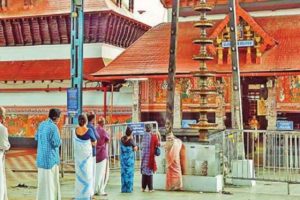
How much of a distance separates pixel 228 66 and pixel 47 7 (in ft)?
32.9

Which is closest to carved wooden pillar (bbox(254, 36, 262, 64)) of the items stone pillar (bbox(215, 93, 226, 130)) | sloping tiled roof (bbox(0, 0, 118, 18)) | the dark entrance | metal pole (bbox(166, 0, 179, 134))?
the dark entrance

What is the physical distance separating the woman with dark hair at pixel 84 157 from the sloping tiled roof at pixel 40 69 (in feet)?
41.6

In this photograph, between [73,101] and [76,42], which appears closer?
[73,101]

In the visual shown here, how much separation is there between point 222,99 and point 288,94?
2.26m

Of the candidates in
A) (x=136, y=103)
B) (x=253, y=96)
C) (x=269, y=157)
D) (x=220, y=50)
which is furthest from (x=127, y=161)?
(x=253, y=96)

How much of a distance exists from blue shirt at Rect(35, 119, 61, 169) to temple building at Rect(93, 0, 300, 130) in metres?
10.1

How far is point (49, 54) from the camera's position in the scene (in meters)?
26.0

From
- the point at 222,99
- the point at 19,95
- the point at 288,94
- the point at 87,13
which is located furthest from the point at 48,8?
the point at 288,94

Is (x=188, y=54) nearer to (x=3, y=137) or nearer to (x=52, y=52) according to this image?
(x=52, y=52)

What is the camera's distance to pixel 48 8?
2614 centimetres

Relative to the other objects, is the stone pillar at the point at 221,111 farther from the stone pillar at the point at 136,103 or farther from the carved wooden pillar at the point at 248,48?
the stone pillar at the point at 136,103

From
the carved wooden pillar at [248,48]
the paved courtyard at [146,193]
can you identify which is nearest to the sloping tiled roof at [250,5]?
the carved wooden pillar at [248,48]

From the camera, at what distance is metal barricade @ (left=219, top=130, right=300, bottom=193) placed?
1386cm

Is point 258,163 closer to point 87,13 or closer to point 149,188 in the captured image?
point 149,188
